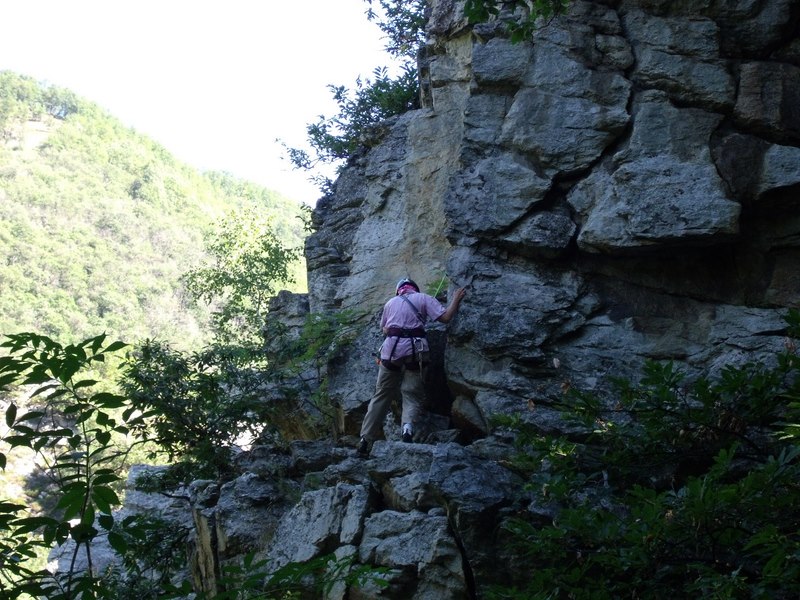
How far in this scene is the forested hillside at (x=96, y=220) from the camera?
49.8 meters

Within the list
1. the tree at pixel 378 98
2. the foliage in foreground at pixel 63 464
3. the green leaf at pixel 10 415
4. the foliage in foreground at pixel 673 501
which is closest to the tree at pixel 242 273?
the tree at pixel 378 98

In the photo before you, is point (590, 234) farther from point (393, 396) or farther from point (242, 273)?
point (242, 273)

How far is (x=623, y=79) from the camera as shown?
9.38 meters

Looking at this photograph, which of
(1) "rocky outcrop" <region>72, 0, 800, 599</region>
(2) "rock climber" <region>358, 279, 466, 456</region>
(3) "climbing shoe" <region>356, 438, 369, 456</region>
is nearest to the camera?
(1) "rocky outcrop" <region>72, 0, 800, 599</region>

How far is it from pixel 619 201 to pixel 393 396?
3008mm

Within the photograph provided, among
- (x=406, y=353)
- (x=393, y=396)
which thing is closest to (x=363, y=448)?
(x=393, y=396)

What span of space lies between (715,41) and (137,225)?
60896mm

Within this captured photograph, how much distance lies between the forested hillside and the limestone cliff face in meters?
27.1

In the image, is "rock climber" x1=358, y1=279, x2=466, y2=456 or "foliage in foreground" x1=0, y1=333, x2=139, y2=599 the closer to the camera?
"foliage in foreground" x1=0, y1=333, x2=139, y2=599

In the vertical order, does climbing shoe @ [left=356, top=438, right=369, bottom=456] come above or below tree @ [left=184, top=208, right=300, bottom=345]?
below

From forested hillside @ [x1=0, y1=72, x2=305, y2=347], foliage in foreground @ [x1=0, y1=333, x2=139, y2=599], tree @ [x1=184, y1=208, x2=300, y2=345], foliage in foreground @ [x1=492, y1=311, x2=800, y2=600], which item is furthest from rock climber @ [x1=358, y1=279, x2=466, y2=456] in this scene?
forested hillside @ [x1=0, y1=72, x2=305, y2=347]

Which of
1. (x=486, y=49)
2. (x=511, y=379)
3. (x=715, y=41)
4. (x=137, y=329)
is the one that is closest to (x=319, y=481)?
(x=511, y=379)

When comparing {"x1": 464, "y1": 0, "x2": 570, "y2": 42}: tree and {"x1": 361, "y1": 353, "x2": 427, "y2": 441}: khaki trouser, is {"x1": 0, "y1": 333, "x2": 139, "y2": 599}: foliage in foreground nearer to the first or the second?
{"x1": 361, "y1": 353, "x2": 427, "y2": 441}: khaki trouser

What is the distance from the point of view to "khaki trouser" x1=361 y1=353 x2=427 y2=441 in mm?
8852
